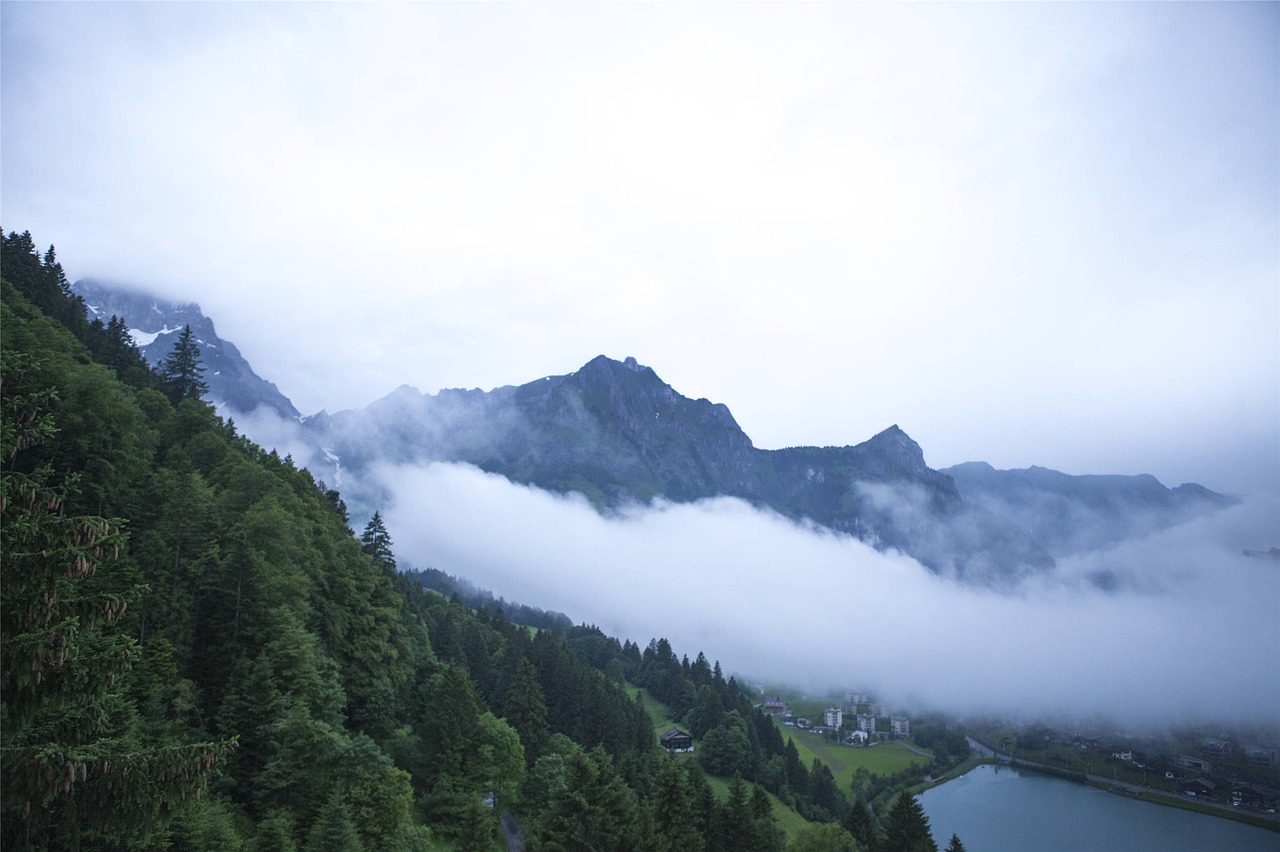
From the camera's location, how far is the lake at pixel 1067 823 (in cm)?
9706

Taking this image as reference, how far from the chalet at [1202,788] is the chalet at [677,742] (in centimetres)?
9442

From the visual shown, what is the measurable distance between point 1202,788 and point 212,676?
6063 inches

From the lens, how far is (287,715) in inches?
1254

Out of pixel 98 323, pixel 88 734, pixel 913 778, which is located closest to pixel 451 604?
pixel 98 323

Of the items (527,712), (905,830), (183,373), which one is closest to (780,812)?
(905,830)

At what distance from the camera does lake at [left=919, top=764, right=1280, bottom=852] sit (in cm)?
9706

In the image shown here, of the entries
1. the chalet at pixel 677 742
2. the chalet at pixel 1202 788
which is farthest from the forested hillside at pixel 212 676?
the chalet at pixel 1202 788

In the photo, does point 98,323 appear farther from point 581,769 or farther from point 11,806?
point 11,806

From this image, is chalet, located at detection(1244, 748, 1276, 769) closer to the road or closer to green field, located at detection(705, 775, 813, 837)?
the road

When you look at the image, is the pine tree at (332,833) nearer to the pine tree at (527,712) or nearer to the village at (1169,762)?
the pine tree at (527,712)

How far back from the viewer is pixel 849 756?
465ft

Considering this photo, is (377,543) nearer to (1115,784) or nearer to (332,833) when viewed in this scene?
(332,833)

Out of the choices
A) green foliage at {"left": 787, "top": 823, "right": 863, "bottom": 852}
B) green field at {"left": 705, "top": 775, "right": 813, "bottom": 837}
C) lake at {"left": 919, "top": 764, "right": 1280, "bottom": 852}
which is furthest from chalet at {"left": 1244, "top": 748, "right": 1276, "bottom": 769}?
green foliage at {"left": 787, "top": 823, "right": 863, "bottom": 852}

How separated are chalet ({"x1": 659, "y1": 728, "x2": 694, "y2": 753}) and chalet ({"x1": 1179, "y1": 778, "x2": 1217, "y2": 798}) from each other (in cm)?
9442
